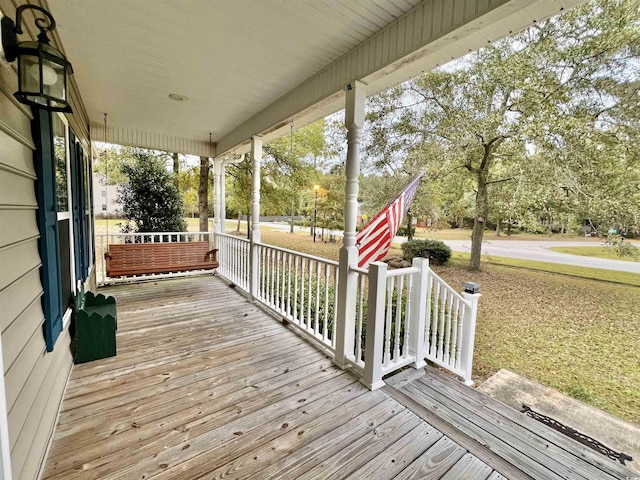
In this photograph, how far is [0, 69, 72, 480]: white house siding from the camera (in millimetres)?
1093

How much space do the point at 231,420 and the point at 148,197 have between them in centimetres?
677

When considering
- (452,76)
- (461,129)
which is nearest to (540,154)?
(461,129)

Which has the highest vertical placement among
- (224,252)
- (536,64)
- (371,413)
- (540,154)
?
(536,64)

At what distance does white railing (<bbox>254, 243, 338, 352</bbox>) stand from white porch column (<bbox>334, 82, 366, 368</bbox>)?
20cm

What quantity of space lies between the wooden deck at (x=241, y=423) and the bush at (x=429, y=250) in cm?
→ 561

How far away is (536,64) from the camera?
5.07 meters

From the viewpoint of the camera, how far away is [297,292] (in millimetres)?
3613

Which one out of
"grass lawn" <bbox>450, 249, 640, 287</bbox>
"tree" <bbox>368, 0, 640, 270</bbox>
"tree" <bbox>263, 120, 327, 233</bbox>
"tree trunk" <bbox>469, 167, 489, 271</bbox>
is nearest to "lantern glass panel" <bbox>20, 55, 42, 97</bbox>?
"tree" <bbox>368, 0, 640, 270</bbox>

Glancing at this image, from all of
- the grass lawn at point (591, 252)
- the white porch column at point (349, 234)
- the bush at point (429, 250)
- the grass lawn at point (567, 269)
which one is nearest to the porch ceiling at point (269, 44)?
the white porch column at point (349, 234)

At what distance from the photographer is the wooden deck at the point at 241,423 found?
152 cm

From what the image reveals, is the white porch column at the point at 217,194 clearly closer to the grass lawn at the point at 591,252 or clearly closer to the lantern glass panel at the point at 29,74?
the lantern glass panel at the point at 29,74

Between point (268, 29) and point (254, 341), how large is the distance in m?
2.79

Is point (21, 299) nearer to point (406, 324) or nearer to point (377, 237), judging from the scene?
point (406, 324)

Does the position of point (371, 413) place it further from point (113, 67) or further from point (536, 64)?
point (536, 64)
